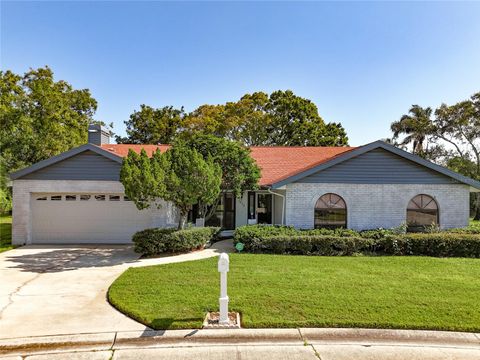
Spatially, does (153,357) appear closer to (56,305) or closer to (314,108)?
(56,305)

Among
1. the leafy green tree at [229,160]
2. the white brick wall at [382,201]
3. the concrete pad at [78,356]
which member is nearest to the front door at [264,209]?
the leafy green tree at [229,160]

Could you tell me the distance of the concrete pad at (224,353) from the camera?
205 inches

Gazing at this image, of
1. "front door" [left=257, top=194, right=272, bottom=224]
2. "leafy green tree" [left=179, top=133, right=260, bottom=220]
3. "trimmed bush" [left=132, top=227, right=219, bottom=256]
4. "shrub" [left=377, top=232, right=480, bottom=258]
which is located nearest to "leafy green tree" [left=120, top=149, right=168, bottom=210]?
"trimmed bush" [left=132, top=227, right=219, bottom=256]

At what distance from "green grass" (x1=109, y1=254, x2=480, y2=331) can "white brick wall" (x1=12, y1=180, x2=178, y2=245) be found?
16.1 ft

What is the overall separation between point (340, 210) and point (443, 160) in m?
30.2

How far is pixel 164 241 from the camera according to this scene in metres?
12.0

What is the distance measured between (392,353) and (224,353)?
8.27ft

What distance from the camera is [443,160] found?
38781mm

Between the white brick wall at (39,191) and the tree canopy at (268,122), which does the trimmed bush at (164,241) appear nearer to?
the white brick wall at (39,191)

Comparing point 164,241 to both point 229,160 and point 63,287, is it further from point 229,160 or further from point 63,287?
point 229,160

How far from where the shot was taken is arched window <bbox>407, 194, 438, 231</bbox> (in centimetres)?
1478

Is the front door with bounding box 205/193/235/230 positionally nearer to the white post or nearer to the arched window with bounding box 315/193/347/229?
the arched window with bounding box 315/193/347/229

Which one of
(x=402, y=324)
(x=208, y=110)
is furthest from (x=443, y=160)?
(x=402, y=324)

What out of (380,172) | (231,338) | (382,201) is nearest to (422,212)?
(382,201)
